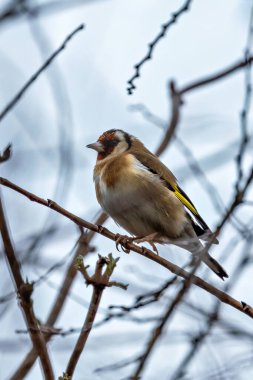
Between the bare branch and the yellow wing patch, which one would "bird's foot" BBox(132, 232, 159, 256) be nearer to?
the yellow wing patch

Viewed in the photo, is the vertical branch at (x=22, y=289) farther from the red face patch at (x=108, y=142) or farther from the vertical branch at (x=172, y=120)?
the red face patch at (x=108, y=142)

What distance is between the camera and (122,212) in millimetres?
4973

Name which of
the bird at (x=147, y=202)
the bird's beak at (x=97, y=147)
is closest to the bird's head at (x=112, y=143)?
the bird's beak at (x=97, y=147)

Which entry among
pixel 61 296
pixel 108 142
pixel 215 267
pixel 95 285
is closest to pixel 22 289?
pixel 95 285

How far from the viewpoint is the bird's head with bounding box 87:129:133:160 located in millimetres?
5938

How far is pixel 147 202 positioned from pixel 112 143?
1.13m

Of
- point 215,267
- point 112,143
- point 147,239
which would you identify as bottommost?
point 215,267

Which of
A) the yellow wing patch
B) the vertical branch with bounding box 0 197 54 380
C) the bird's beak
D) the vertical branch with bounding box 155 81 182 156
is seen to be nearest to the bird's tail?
the yellow wing patch

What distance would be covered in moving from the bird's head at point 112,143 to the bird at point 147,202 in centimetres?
24

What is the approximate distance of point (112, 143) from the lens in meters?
6.14

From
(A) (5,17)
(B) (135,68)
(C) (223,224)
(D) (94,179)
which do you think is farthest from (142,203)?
(C) (223,224)

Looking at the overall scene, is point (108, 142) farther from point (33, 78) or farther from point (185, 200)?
point (33, 78)

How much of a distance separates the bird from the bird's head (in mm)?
243

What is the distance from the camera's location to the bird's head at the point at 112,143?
5938 mm
